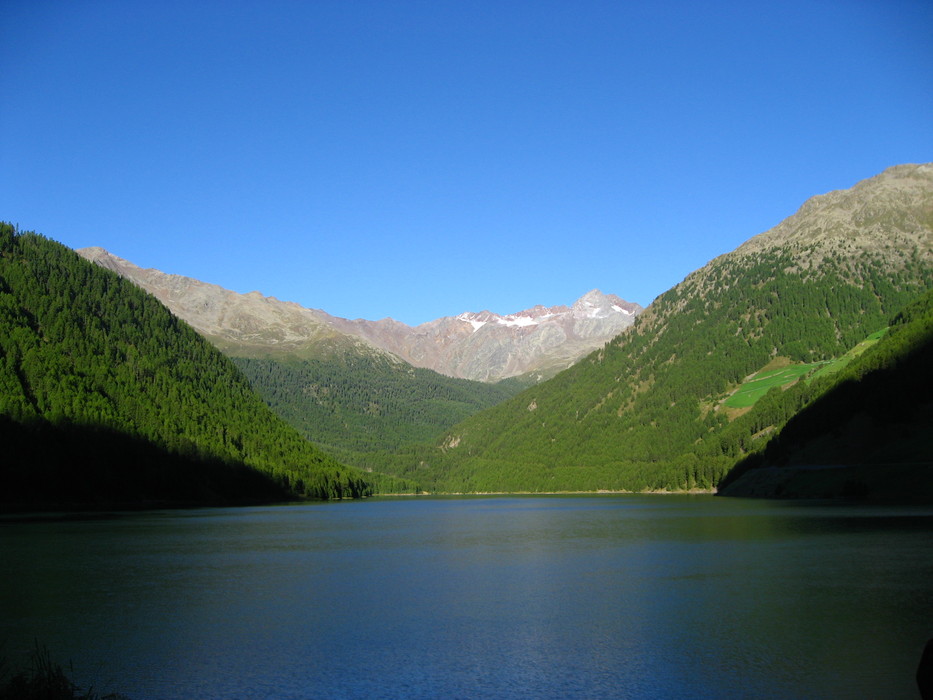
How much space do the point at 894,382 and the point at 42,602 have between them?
479 feet

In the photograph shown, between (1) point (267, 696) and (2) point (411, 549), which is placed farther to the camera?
(2) point (411, 549)

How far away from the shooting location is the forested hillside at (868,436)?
13025 cm

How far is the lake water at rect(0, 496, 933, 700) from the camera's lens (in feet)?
105

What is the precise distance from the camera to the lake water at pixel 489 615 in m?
32.1

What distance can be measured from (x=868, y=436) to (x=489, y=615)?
12495 centimetres

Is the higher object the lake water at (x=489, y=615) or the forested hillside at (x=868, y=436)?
the forested hillside at (x=868, y=436)

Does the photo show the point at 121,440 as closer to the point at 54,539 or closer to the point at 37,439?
the point at 37,439

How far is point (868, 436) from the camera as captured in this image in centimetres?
14762

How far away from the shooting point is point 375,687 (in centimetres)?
3150

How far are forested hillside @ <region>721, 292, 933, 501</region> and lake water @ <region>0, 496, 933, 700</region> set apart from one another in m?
50.1

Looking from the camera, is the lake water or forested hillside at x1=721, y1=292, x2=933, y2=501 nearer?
the lake water

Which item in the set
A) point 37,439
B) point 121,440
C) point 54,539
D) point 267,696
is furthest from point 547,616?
point 121,440

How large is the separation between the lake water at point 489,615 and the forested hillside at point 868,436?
50091 millimetres

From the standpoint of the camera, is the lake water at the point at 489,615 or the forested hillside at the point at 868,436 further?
the forested hillside at the point at 868,436
